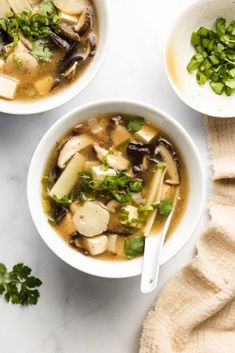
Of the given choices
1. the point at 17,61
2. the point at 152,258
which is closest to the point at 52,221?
the point at 152,258

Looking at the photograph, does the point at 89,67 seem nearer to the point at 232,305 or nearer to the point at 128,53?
the point at 128,53

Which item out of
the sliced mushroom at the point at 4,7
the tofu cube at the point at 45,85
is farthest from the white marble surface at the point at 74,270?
the sliced mushroom at the point at 4,7

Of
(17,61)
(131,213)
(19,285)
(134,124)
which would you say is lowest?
(19,285)

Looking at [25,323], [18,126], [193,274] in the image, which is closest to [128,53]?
[18,126]

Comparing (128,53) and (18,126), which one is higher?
(128,53)

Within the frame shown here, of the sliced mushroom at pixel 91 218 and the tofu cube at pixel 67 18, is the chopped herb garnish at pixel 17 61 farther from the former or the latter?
the sliced mushroom at pixel 91 218

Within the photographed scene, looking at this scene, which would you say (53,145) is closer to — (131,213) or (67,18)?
(131,213)
